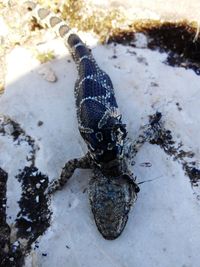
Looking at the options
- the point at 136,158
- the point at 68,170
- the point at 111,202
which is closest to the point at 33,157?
the point at 68,170

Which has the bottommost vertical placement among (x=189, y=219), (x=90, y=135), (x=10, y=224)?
(x=10, y=224)

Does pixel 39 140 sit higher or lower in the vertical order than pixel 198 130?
lower

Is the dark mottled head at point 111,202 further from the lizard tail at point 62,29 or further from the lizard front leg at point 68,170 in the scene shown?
the lizard tail at point 62,29

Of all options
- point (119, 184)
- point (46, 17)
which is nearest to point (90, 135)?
point (119, 184)

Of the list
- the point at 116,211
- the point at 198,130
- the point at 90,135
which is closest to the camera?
the point at 116,211

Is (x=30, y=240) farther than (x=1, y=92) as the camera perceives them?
No

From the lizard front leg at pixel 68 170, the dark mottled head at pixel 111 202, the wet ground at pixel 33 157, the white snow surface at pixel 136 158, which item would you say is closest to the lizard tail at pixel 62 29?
the white snow surface at pixel 136 158

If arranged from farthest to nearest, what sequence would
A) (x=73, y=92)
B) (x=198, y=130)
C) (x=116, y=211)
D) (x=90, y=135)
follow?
(x=73, y=92)
(x=198, y=130)
(x=90, y=135)
(x=116, y=211)

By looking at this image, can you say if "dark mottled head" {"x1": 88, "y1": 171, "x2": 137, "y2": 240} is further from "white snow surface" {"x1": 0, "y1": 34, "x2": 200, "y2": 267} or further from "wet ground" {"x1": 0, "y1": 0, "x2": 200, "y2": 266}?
"wet ground" {"x1": 0, "y1": 0, "x2": 200, "y2": 266}

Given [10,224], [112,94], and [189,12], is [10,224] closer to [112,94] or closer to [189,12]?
[112,94]
